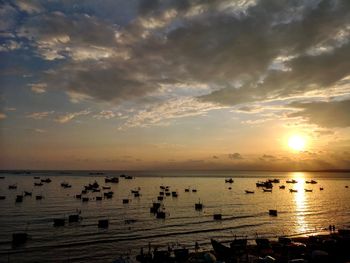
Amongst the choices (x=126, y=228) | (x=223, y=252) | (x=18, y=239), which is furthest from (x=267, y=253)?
(x=18, y=239)

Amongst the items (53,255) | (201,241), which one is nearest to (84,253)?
(53,255)

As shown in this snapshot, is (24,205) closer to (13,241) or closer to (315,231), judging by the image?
(13,241)

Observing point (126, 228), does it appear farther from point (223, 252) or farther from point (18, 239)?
point (223, 252)

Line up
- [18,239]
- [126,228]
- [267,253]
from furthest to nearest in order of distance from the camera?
1. [126,228]
2. [18,239]
3. [267,253]

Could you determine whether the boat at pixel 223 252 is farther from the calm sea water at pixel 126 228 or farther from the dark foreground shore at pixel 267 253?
the calm sea water at pixel 126 228

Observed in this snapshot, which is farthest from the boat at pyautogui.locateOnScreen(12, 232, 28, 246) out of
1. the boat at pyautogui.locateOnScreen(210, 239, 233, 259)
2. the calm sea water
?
the boat at pyautogui.locateOnScreen(210, 239, 233, 259)

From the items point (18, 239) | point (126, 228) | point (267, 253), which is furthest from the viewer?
point (126, 228)

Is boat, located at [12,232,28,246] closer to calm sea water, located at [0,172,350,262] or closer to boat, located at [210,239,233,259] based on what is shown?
calm sea water, located at [0,172,350,262]

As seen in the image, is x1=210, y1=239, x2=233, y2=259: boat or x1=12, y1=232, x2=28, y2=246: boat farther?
x1=12, y1=232, x2=28, y2=246: boat

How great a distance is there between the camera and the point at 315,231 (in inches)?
2645

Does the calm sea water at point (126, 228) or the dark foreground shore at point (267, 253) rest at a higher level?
the dark foreground shore at point (267, 253)

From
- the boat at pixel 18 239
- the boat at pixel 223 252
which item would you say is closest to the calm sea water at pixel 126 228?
the boat at pixel 18 239

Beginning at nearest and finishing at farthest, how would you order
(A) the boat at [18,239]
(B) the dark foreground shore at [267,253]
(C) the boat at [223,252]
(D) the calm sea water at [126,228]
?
(B) the dark foreground shore at [267,253], (C) the boat at [223,252], (D) the calm sea water at [126,228], (A) the boat at [18,239]

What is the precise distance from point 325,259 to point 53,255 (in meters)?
36.9
